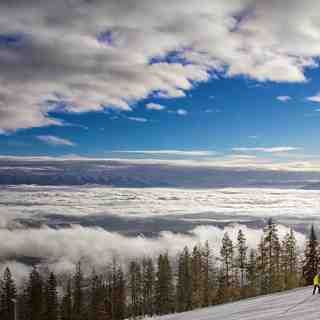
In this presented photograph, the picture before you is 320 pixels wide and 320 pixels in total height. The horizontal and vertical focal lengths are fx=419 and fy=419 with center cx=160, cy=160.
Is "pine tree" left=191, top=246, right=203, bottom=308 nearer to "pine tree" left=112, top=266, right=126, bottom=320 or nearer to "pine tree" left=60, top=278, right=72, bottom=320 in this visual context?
"pine tree" left=112, top=266, right=126, bottom=320

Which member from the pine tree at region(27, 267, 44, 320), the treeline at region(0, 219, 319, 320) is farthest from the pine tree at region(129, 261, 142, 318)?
the pine tree at region(27, 267, 44, 320)

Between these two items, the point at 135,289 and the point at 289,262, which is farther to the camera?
the point at 135,289

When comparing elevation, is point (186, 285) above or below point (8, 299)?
above

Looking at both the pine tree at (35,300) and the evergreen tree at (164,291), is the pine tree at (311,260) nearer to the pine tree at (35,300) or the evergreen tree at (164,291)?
the evergreen tree at (164,291)

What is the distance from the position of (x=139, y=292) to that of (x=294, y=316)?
10237 cm

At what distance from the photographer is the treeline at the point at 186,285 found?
253ft

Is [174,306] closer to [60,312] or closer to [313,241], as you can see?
[60,312]

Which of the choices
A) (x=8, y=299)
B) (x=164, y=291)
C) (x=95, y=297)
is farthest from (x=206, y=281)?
(x=8, y=299)

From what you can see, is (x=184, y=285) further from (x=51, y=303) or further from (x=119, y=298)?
(x=51, y=303)

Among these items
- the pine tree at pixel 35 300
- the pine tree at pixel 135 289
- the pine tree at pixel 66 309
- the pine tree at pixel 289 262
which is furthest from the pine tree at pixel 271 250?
the pine tree at pixel 35 300

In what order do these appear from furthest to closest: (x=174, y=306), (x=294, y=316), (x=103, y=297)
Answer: (x=103, y=297)
(x=174, y=306)
(x=294, y=316)

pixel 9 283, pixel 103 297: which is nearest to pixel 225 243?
pixel 103 297

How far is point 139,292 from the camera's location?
117500 millimetres

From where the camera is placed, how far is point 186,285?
324 ft
